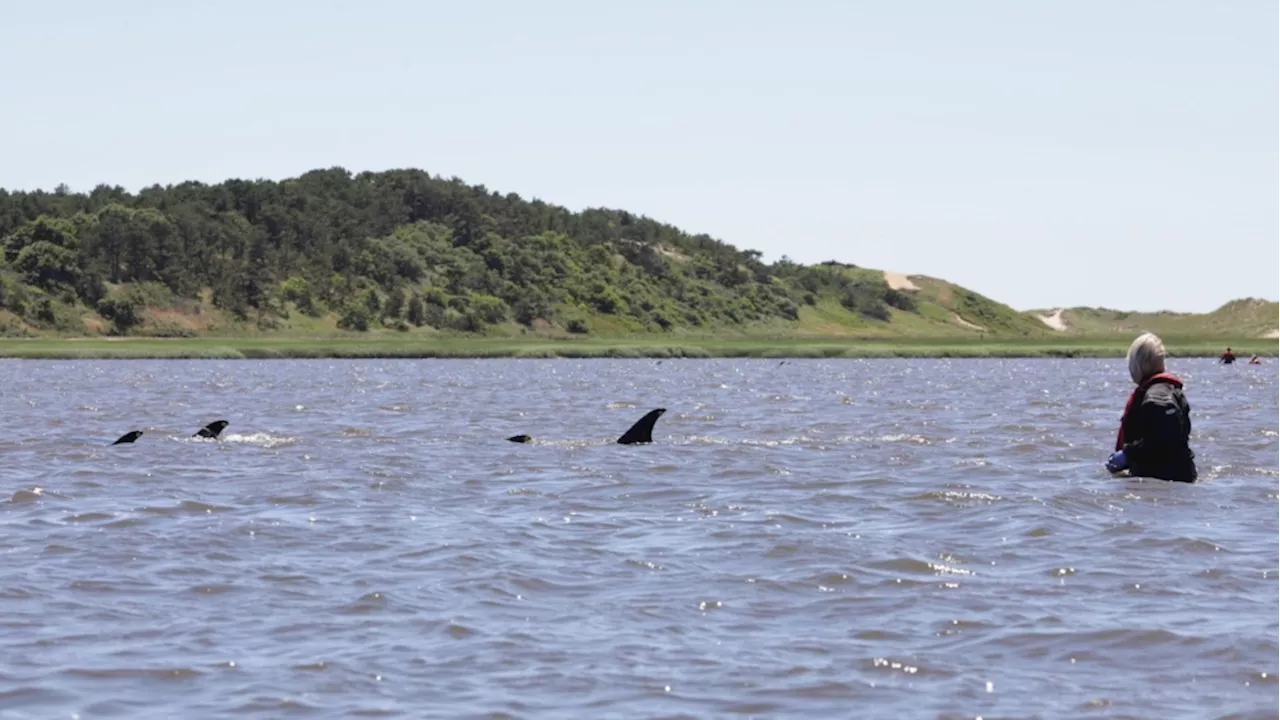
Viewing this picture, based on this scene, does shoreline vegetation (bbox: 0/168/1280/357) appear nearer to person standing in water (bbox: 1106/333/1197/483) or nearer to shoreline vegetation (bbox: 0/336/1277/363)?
shoreline vegetation (bbox: 0/336/1277/363)

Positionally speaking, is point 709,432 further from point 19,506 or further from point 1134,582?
point 1134,582

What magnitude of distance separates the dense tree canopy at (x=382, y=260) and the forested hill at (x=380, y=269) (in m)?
0.20

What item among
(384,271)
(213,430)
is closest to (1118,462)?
(213,430)

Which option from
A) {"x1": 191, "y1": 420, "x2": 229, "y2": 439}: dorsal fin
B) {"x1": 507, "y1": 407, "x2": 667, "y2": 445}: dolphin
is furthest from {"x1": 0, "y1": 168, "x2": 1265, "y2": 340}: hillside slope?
{"x1": 507, "y1": 407, "x2": 667, "y2": 445}: dolphin

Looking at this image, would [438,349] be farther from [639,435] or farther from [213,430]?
[639,435]

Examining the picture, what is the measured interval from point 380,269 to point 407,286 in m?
2.62

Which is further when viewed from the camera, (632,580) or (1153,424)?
(1153,424)

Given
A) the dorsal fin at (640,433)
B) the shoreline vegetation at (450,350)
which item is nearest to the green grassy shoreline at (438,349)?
the shoreline vegetation at (450,350)

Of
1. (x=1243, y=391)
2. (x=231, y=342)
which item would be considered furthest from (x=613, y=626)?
(x=231, y=342)

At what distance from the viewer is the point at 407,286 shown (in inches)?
5802

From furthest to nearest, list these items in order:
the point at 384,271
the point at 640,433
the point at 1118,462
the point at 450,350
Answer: the point at 384,271, the point at 450,350, the point at 640,433, the point at 1118,462

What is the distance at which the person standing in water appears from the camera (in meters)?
18.3

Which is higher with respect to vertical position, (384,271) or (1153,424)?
(384,271)

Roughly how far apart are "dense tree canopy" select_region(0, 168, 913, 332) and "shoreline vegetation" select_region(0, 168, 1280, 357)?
0.22m
